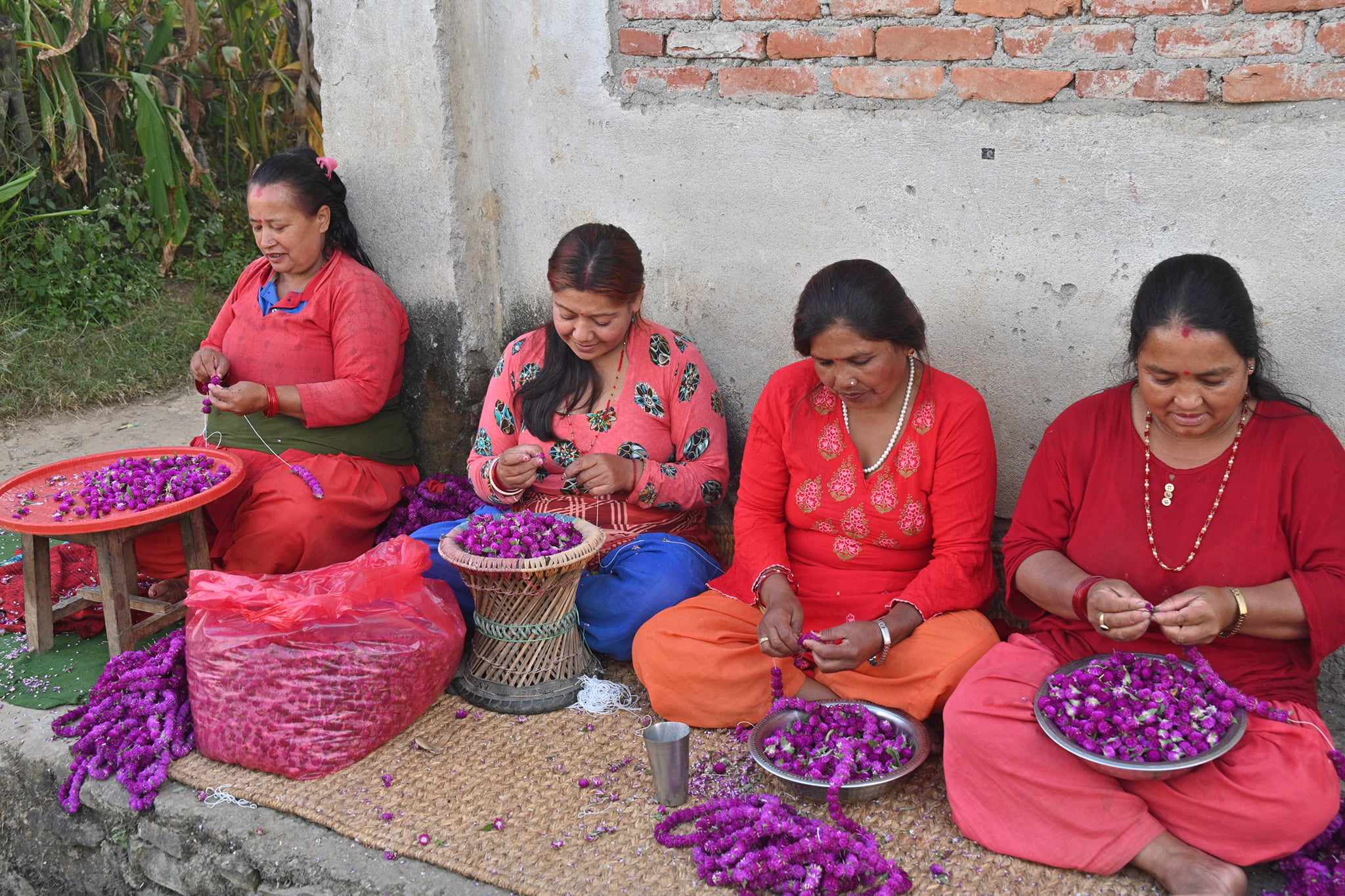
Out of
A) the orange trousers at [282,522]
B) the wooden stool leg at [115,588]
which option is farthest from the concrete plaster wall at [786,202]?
the wooden stool leg at [115,588]

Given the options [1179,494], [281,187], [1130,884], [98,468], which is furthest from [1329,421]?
[98,468]

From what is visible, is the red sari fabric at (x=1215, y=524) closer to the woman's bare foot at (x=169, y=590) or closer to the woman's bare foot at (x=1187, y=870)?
the woman's bare foot at (x=1187, y=870)

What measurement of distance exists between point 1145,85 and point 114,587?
3225 mm

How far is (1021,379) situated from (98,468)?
2909 millimetres

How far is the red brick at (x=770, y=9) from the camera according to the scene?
354 centimetres

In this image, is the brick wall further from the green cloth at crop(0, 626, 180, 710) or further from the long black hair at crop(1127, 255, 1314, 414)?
the green cloth at crop(0, 626, 180, 710)

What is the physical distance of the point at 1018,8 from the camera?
3.19 meters

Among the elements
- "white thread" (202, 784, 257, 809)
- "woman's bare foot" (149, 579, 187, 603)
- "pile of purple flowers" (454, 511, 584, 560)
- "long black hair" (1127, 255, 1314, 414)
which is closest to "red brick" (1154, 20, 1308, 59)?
"long black hair" (1127, 255, 1314, 414)

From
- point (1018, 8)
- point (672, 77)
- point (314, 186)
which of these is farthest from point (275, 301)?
point (1018, 8)

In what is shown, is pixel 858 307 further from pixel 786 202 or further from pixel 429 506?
pixel 429 506

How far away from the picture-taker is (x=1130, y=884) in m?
2.57

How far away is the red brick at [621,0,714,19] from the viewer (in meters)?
3.75

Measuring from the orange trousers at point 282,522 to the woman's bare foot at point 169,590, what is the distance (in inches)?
1.3

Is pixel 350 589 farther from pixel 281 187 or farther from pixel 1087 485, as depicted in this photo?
pixel 1087 485
